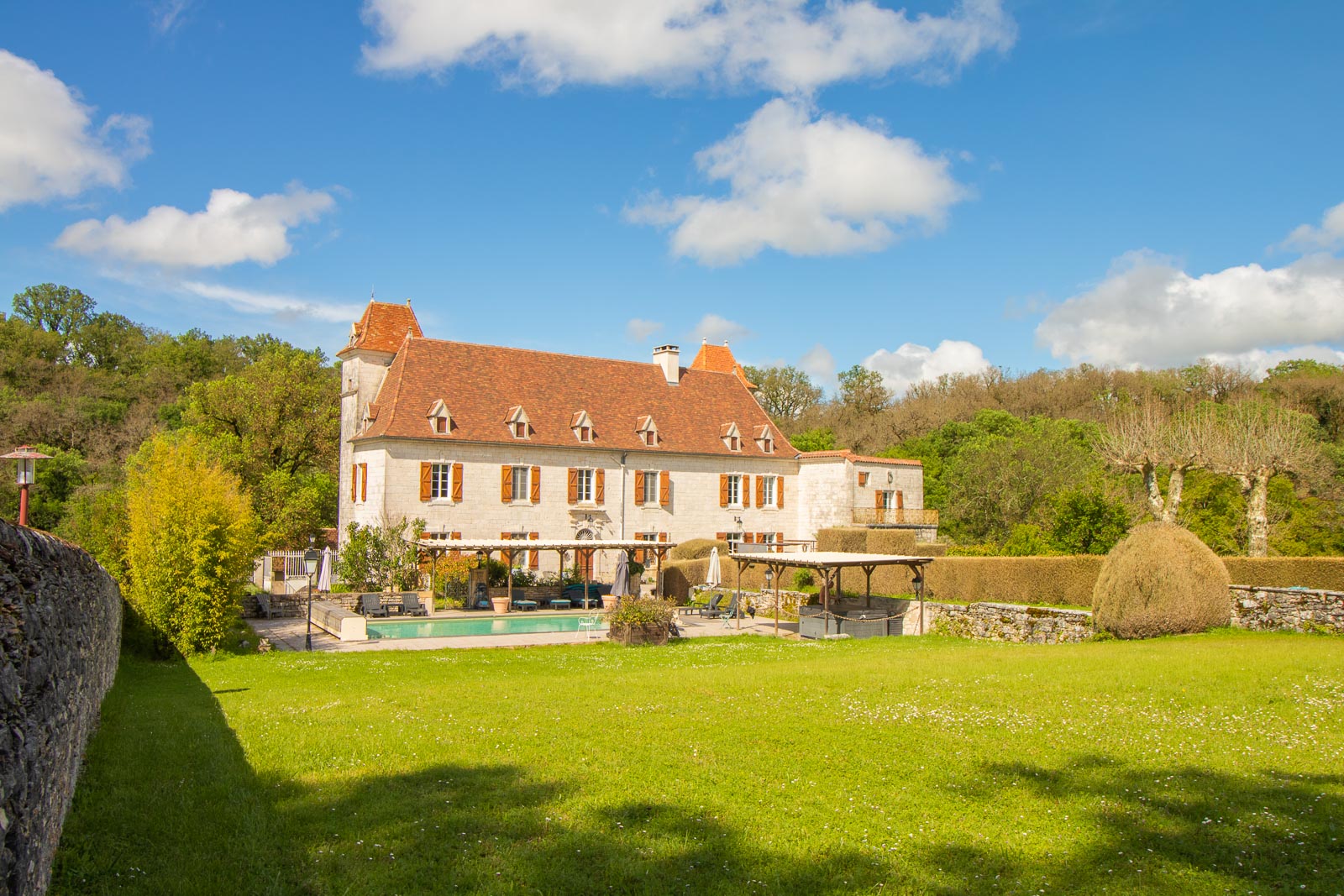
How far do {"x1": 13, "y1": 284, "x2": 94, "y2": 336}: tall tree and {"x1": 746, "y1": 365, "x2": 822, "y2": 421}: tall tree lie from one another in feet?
157

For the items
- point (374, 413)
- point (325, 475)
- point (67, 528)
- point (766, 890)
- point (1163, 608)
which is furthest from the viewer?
point (325, 475)

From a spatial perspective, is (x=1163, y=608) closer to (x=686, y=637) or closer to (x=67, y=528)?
(x=686, y=637)

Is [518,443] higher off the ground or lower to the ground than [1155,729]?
higher

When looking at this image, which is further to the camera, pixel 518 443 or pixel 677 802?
pixel 518 443

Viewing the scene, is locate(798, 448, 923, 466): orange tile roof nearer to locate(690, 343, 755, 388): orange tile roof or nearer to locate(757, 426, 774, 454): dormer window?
locate(757, 426, 774, 454): dormer window

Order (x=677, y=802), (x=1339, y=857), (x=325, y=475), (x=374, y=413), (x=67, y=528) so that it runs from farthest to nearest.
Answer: (x=325, y=475) < (x=374, y=413) < (x=67, y=528) < (x=677, y=802) < (x=1339, y=857)

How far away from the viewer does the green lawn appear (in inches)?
209

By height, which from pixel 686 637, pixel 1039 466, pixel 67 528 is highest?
pixel 1039 466

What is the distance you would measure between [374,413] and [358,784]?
29.3 metres

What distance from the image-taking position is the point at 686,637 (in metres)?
20.9

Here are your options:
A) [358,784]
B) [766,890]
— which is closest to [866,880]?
[766,890]

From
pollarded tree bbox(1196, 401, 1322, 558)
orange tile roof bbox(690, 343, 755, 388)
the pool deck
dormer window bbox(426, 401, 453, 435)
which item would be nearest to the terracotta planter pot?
the pool deck

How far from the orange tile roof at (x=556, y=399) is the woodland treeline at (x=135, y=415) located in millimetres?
5207

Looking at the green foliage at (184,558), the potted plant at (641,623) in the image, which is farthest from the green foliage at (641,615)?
the green foliage at (184,558)
